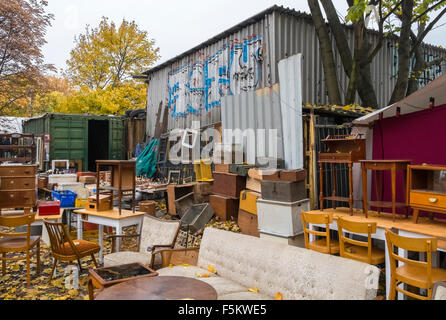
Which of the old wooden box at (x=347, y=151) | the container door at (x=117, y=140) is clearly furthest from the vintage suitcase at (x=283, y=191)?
the container door at (x=117, y=140)

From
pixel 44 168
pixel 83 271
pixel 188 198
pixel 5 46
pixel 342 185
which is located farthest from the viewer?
pixel 44 168

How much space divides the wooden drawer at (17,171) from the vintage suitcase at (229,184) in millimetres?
4380

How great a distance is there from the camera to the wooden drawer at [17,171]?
25.2 ft

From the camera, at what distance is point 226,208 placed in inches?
341

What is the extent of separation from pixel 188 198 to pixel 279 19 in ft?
17.7

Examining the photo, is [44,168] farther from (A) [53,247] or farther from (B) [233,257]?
(B) [233,257]

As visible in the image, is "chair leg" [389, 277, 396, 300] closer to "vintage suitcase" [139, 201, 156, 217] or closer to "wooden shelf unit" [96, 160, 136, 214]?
"wooden shelf unit" [96, 160, 136, 214]

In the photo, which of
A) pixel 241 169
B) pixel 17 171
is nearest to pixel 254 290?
pixel 241 169

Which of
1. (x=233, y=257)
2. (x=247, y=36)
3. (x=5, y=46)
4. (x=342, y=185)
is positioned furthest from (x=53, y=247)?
(x=5, y=46)

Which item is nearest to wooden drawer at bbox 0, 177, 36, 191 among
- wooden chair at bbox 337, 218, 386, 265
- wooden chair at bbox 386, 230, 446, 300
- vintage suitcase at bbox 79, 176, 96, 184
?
vintage suitcase at bbox 79, 176, 96, 184

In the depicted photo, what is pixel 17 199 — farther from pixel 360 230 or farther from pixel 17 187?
pixel 360 230

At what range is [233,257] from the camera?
4543 mm

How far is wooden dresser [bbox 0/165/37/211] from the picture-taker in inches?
299

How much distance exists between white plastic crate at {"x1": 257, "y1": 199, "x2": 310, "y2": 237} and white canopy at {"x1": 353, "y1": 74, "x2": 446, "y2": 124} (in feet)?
6.92
